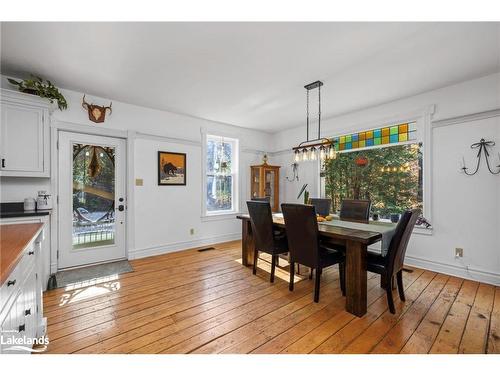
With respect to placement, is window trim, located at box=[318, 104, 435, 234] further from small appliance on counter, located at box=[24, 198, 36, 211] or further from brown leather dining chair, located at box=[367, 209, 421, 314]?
small appliance on counter, located at box=[24, 198, 36, 211]

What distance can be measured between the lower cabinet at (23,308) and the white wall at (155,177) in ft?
6.08

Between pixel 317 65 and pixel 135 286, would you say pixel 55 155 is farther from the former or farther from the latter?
pixel 317 65

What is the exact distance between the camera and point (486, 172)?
9.18 feet

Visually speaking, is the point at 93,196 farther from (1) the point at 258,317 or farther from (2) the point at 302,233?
(2) the point at 302,233

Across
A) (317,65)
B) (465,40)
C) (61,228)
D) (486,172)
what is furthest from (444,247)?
(61,228)

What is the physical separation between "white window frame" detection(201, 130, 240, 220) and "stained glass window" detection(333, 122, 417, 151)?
2142mm

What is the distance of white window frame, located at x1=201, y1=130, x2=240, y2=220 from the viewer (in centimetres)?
454

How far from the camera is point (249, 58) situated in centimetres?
237

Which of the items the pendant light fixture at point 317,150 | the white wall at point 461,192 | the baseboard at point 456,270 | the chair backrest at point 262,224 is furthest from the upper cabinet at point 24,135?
the baseboard at point 456,270

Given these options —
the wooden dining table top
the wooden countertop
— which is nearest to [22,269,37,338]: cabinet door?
the wooden countertop

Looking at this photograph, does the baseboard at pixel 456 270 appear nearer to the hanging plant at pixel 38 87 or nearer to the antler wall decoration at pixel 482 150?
the antler wall decoration at pixel 482 150

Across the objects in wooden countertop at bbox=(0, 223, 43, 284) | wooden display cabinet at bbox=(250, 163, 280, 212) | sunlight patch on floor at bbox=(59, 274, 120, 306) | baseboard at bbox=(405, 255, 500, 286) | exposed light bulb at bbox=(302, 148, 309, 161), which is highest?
exposed light bulb at bbox=(302, 148, 309, 161)

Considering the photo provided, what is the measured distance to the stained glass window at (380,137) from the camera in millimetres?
3500

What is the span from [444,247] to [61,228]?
17.4 ft
